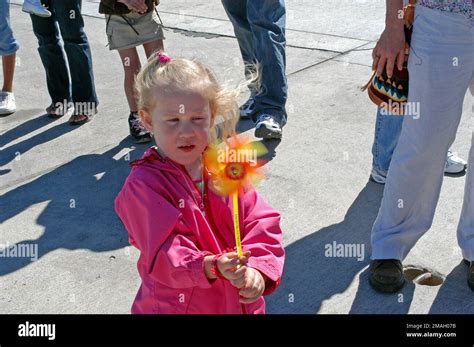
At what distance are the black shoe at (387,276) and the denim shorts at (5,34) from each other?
3.47 metres

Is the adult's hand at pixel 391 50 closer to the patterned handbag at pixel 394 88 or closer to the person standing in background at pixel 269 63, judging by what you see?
the patterned handbag at pixel 394 88

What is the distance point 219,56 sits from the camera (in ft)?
22.9

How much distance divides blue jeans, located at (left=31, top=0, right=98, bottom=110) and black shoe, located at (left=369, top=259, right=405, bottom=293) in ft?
9.30

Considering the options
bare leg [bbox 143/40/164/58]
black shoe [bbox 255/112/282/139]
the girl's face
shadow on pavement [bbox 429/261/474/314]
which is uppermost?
the girl's face

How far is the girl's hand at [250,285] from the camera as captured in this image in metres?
2.28

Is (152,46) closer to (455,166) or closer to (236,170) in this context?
(455,166)

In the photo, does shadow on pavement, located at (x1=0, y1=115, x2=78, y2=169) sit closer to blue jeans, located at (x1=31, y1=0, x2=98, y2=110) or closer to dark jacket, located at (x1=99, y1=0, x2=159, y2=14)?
blue jeans, located at (x1=31, y1=0, x2=98, y2=110)

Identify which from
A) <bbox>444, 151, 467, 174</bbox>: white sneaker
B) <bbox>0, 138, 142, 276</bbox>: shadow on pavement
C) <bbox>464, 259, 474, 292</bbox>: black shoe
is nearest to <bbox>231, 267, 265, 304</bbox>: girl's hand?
<bbox>464, 259, 474, 292</bbox>: black shoe

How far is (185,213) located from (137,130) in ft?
9.77

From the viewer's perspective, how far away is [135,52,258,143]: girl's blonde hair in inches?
97.0

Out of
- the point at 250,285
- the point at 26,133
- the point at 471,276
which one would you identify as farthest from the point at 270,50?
the point at 250,285

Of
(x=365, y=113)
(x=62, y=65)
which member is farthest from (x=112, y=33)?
(x=365, y=113)

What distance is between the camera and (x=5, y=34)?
19.6ft

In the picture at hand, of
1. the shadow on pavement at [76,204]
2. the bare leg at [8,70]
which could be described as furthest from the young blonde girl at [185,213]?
the bare leg at [8,70]
